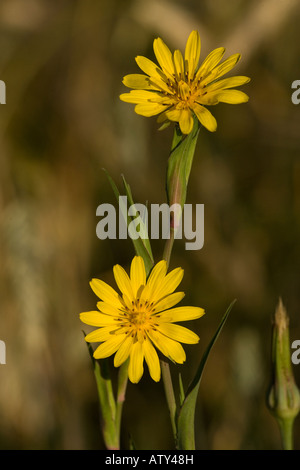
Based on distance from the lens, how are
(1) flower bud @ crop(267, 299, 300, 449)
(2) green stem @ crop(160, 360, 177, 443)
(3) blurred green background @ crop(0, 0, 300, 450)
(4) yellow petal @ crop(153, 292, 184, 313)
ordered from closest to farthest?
(2) green stem @ crop(160, 360, 177, 443) < (4) yellow petal @ crop(153, 292, 184, 313) < (1) flower bud @ crop(267, 299, 300, 449) < (3) blurred green background @ crop(0, 0, 300, 450)

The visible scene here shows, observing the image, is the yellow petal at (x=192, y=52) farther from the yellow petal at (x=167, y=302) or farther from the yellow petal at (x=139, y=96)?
the yellow petal at (x=167, y=302)

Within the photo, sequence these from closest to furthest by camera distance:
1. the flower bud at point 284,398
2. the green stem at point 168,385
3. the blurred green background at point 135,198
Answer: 1. the green stem at point 168,385
2. the flower bud at point 284,398
3. the blurred green background at point 135,198

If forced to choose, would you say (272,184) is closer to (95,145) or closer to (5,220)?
(95,145)

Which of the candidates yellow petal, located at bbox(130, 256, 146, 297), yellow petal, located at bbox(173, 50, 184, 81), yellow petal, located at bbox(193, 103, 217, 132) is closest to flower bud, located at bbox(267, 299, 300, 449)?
yellow petal, located at bbox(130, 256, 146, 297)

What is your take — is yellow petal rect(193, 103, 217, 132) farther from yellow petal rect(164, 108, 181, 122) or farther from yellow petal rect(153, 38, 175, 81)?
yellow petal rect(153, 38, 175, 81)

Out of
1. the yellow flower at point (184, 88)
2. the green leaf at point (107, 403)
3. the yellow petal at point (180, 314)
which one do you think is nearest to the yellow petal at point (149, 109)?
the yellow flower at point (184, 88)
